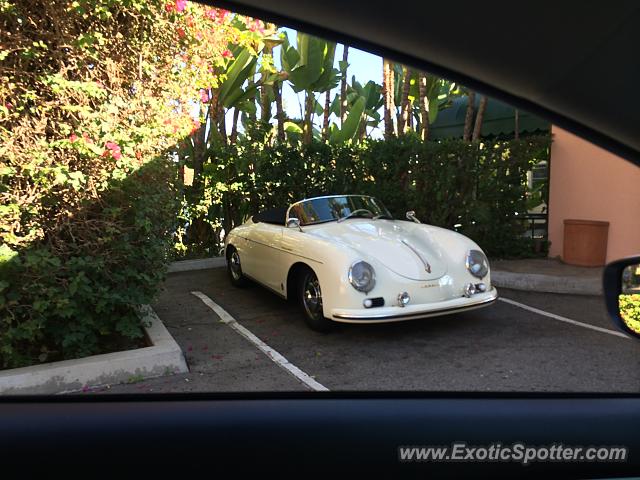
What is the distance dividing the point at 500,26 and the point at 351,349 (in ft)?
11.7

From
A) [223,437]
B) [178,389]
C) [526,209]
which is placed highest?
[526,209]

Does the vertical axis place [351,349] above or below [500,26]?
below

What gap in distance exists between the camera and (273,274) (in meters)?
5.44

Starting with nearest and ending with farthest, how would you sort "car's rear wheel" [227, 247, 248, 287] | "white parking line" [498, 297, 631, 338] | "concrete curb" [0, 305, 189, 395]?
1. "concrete curb" [0, 305, 189, 395]
2. "white parking line" [498, 297, 631, 338]
3. "car's rear wheel" [227, 247, 248, 287]

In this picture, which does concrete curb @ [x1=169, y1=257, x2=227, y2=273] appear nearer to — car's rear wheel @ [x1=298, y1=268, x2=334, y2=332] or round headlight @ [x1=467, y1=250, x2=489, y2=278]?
car's rear wheel @ [x1=298, y1=268, x2=334, y2=332]

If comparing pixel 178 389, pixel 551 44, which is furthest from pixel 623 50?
pixel 178 389

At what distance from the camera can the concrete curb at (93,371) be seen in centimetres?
333

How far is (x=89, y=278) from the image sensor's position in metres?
3.87

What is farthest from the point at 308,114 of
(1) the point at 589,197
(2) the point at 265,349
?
(2) the point at 265,349

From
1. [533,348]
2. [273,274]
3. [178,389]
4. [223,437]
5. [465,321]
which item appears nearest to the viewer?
[223,437]

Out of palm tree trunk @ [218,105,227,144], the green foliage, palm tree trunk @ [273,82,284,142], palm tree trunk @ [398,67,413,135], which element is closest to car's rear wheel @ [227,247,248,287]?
palm tree trunk @ [218,105,227,144]

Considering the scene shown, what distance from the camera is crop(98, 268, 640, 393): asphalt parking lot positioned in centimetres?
355

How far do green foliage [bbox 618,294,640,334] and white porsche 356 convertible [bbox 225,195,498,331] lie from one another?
2823mm

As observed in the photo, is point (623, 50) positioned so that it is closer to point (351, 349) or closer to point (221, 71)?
point (351, 349)
